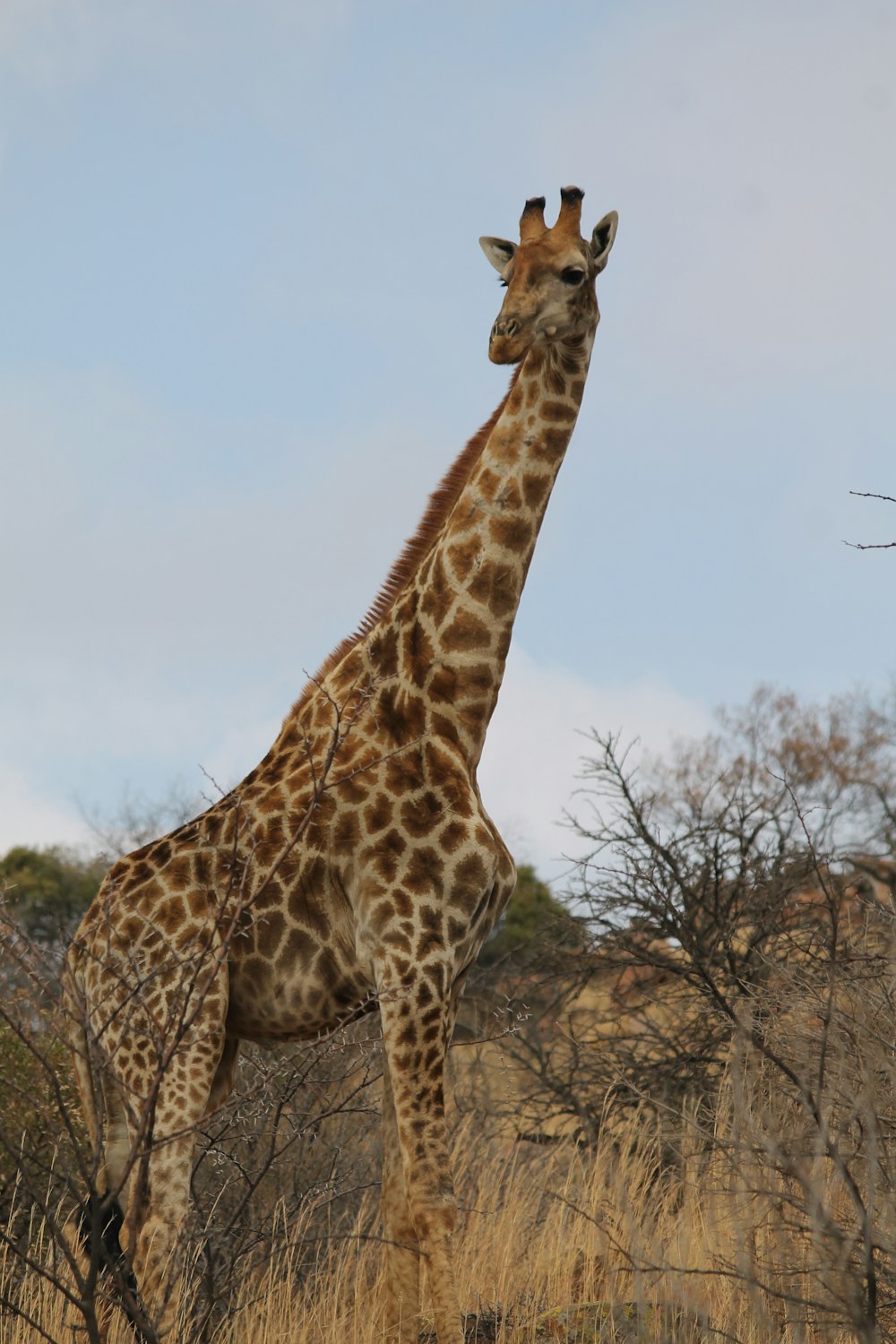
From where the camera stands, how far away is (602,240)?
566 cm

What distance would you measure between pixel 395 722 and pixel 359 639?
627mm

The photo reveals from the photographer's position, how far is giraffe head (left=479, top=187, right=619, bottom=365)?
5.26 m

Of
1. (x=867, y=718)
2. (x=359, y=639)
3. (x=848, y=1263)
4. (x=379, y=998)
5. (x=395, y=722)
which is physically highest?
(x=867, y=718)

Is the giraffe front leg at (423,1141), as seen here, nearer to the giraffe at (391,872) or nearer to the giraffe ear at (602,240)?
the giraffe at (391,872)

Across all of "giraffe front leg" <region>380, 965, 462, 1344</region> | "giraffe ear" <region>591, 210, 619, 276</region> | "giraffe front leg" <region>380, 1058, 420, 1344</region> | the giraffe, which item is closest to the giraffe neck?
the giraffe

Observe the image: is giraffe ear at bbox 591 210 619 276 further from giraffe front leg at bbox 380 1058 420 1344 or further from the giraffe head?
giraffe front leg at bbox 380 1058 420 1344

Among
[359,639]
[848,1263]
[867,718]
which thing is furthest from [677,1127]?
[867,718]

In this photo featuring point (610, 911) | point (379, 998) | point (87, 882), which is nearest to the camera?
point (379, 998)

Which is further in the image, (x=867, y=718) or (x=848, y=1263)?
(x=867, y=718)

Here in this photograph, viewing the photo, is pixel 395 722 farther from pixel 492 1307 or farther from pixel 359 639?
pixel 492 1307

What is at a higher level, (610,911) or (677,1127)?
(610,911)

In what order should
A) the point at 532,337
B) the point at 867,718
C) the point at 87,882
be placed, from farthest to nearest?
the point at 867,718, the point at 87,882, the point at 532,337

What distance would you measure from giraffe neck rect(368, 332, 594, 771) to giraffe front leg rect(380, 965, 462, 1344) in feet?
3.13

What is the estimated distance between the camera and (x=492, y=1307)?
18.3 feet
